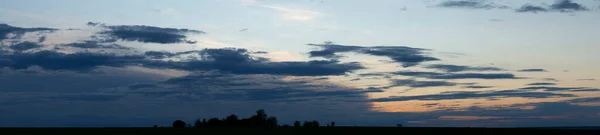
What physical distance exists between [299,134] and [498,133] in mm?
37455

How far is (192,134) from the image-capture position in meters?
136

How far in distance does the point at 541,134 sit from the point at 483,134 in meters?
10.1

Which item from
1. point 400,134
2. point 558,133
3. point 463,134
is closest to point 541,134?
point 558,133

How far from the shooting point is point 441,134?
13350 cm

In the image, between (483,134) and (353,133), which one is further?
(353,133)

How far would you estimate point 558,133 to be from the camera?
129 meters

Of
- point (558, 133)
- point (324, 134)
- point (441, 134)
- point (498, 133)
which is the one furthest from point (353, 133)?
point (558, 133)

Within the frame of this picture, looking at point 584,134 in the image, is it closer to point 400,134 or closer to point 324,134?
point 400,134

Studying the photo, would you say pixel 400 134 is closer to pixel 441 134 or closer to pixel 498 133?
pixel 441 134

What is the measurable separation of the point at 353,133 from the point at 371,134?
655 cm

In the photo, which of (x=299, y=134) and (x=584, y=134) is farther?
(x=299, y=134)

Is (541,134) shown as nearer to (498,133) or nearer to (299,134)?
(498,133)

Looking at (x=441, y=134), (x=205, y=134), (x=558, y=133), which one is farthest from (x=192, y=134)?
(x=558, y=133)

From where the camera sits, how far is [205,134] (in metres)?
135
